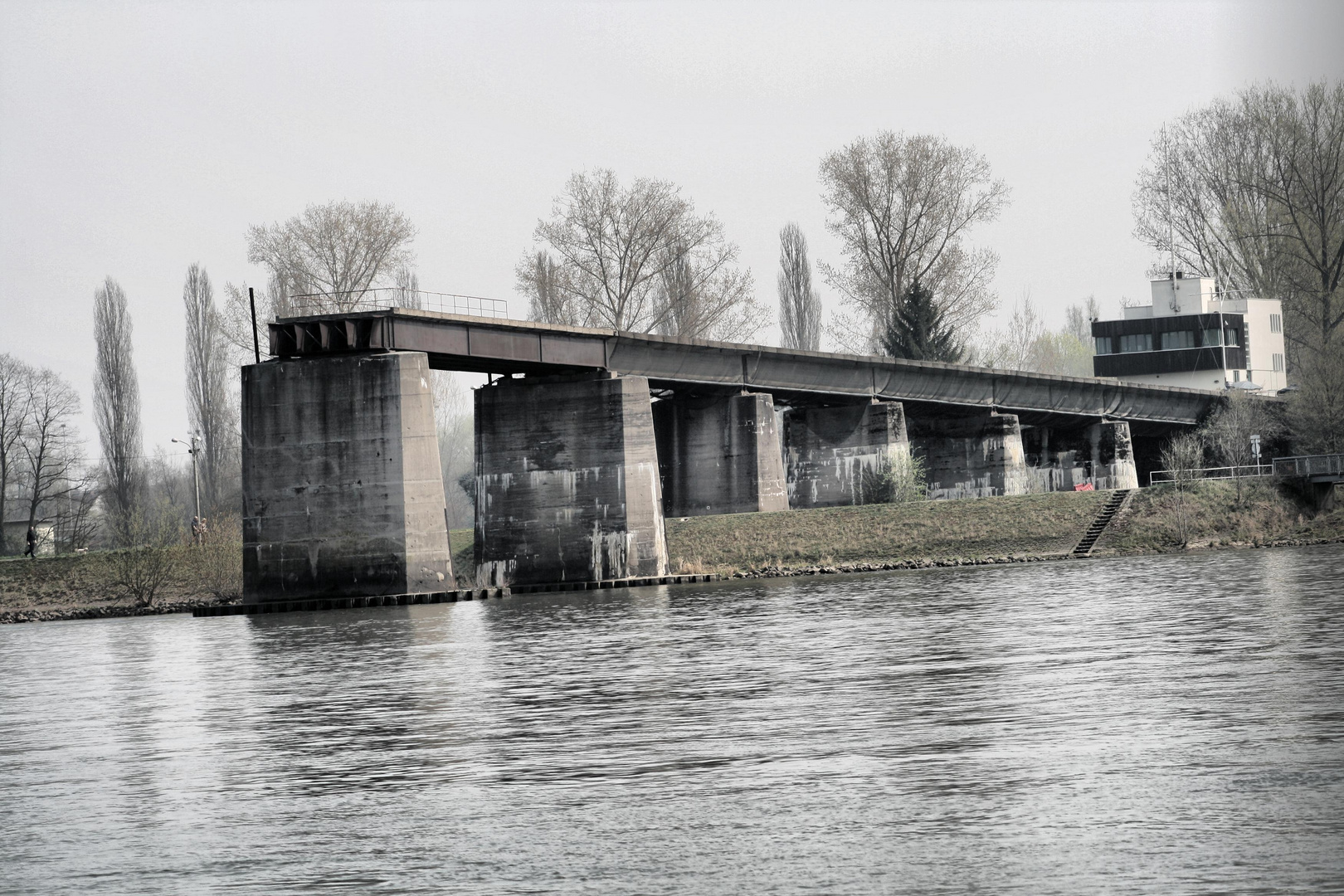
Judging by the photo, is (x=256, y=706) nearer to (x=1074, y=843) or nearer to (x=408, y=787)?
(x=408, y=787)

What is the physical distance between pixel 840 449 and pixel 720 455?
8413mm

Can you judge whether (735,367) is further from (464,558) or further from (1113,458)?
(1113,458)

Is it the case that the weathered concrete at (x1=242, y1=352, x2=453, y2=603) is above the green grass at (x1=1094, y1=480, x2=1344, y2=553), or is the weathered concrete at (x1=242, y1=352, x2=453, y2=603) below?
above

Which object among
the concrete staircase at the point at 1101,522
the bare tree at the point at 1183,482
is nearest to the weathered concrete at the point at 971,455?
the bare tree at the point at 1183,482

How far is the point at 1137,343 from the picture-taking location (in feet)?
371

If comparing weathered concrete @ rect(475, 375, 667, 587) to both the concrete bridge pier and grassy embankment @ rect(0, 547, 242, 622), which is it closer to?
grassy embankment @ rect(0, 547, 242, 622)

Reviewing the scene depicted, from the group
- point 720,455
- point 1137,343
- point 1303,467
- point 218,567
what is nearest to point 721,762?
point 218,567

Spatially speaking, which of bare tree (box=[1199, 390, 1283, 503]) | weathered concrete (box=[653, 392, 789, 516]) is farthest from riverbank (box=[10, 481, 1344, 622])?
bare tree (box=[1199, 390, 1283, 503])

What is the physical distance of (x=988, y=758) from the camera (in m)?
16.4

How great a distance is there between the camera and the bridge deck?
5706cm

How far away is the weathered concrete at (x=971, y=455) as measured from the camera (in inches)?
3455

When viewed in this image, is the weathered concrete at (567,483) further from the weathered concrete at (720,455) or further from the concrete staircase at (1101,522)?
the concrete staircase at (1101,522)

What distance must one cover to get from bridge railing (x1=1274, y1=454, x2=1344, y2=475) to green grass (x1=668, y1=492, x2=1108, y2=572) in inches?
344

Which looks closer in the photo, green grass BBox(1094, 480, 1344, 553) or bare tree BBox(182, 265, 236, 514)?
green grass BBox(1094, 480, 1344, 553)
